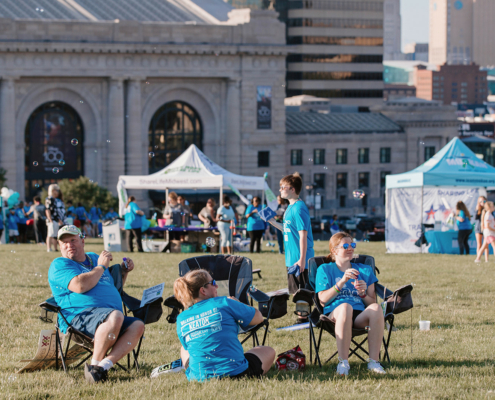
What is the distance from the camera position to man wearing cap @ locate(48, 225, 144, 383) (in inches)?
262

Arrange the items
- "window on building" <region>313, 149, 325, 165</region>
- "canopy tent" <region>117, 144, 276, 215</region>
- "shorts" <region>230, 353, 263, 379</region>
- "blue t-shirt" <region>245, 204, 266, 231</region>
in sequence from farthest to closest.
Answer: "window on building" <region>313, 149, 325, 165</region> < "canopy tent" <region>117, 144, 276, 215</region> < "blue t-shirt" <region>245, 204, 266, 231</region> < "shorts" <region>230, 353, 263, 379</region>

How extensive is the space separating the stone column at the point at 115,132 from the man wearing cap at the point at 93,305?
54289mm

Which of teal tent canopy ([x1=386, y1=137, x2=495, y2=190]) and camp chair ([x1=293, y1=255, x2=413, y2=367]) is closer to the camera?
camp chair ([x1=293, y1=255, x2=413, y2=367])

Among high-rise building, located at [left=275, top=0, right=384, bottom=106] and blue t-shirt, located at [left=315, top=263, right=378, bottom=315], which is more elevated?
high-rise building, located at [left=275, top=0, right=384, bottom=106]

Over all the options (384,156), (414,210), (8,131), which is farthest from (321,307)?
(384,156)

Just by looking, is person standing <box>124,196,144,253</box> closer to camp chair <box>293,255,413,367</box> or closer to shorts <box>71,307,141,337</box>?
camp chair <box>293,255,413,367</box>

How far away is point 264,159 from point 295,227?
5814 centimetres

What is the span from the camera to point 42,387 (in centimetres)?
657

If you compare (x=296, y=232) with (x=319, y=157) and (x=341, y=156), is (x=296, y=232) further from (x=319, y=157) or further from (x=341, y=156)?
(x=341, y=156)

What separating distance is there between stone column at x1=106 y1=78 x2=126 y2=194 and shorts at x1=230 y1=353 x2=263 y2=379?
54967 mm

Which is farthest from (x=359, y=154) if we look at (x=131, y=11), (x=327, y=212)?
(x=131, y=11)

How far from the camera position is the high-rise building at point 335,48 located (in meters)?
102

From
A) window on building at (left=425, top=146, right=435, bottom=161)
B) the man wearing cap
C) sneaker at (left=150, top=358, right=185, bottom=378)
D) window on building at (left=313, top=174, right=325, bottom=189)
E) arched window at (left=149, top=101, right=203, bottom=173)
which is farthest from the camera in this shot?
window on building at (left=425, top=146, right=435, bottom=161)

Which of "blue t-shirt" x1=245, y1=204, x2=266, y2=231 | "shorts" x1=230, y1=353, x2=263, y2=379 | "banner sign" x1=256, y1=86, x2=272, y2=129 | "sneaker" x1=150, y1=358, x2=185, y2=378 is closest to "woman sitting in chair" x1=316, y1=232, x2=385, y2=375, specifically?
"shorts" x1=230, y1=353, x2=263, y2=379
